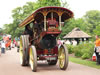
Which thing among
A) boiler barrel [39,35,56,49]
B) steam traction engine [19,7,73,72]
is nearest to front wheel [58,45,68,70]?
steam traction engine [19,7,73,72]

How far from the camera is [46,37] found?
11.3m

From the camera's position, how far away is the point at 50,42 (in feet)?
37.8

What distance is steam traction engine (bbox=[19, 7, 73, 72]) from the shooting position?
10.5 meters

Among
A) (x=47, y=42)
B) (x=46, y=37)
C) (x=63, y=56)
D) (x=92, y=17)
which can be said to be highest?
(x=92, y=17)

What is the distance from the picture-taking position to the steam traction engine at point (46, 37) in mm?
10539

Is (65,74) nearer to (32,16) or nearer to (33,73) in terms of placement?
(33,73)

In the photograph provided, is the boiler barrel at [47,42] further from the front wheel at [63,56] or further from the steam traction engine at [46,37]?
the front wheel at [63,56]

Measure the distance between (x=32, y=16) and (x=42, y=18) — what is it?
Answer: 0.56 m

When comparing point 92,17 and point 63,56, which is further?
point 92,17

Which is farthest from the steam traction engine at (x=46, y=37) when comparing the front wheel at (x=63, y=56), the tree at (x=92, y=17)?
the tree at (x=92, y=17)

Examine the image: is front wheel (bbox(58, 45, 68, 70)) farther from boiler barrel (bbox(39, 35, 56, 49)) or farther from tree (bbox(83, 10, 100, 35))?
tree (bbox(83, 10, 100, 35))

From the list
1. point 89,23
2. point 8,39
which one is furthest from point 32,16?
point 89,23

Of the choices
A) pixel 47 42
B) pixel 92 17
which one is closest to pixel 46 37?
pixel 47 42

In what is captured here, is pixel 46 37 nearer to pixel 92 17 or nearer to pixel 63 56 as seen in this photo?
pixel 63 56
